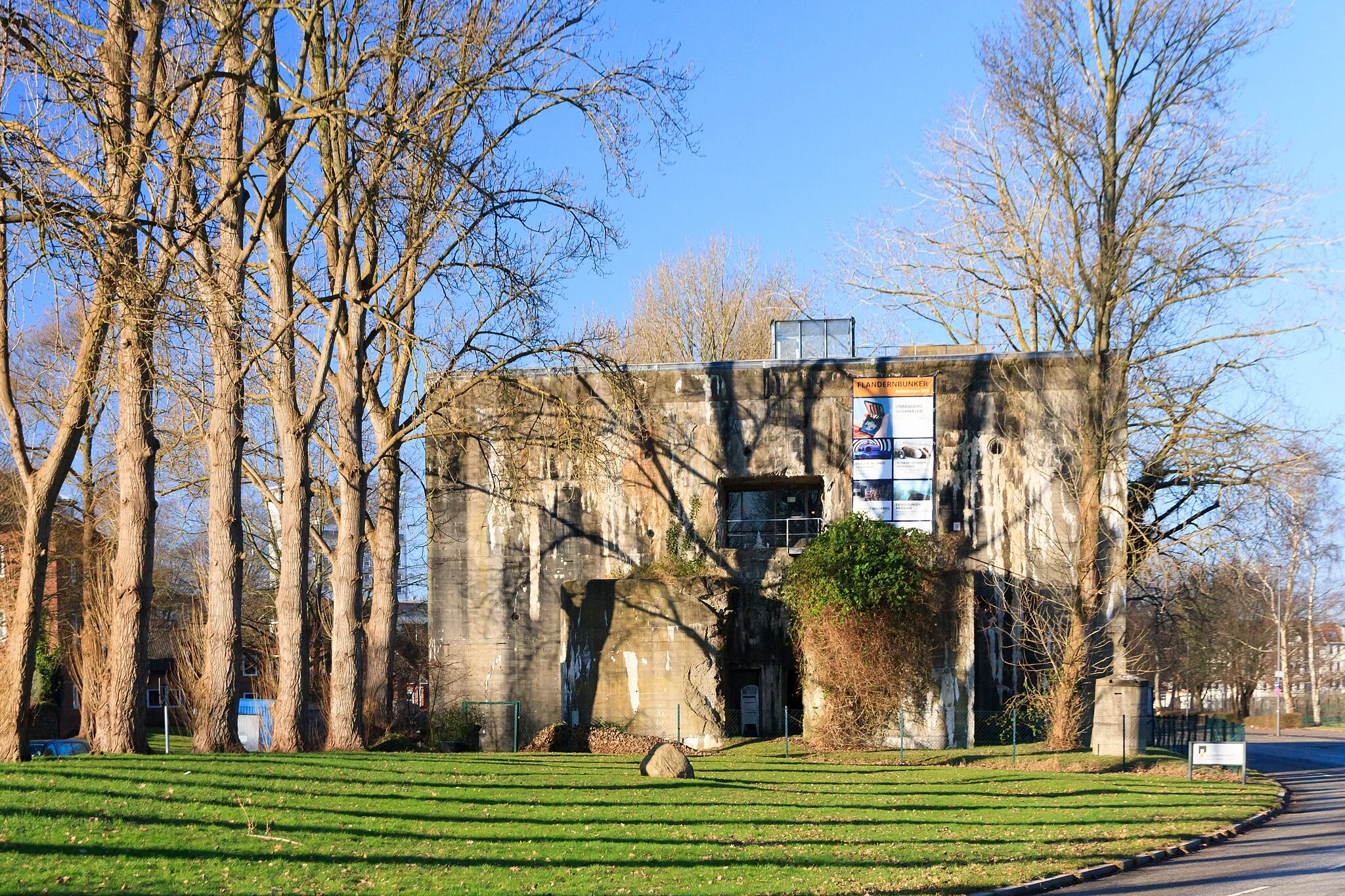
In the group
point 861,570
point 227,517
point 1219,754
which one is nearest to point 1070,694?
point 1219,754

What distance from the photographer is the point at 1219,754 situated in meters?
24.4

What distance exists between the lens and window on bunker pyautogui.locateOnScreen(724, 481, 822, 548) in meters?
34.5

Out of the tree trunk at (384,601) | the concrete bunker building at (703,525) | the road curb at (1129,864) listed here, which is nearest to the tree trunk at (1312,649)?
the concrete bunker building at (703,525)

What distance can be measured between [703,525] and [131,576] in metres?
18.8

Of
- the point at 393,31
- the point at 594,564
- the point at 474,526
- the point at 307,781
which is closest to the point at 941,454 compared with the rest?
the point at 594,564

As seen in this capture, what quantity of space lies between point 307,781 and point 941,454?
846 inches

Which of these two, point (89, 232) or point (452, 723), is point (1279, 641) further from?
point (89, 232)

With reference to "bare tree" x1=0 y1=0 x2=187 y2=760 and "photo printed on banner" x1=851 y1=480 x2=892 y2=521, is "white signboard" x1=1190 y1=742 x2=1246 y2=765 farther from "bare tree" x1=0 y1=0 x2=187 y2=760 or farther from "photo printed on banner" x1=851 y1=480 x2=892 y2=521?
"bare tree" x1=0 y1=0 x2=187 y2=760

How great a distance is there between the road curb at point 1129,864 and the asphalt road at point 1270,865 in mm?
140

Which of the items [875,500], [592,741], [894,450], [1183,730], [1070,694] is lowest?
[1183,730]

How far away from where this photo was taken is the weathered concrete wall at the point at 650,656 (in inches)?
1179

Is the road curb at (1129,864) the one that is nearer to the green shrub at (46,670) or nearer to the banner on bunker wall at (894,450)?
the banner on bunker wall at (894,450)

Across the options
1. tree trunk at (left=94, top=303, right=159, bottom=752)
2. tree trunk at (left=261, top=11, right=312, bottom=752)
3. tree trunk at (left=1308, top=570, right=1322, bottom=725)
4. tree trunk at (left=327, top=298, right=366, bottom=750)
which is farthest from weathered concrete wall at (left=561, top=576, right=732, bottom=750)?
tree trunk at (left=1308, top=570, right=1322, bottom=725)

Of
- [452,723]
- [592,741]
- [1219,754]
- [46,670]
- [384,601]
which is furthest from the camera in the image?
[46,670]
